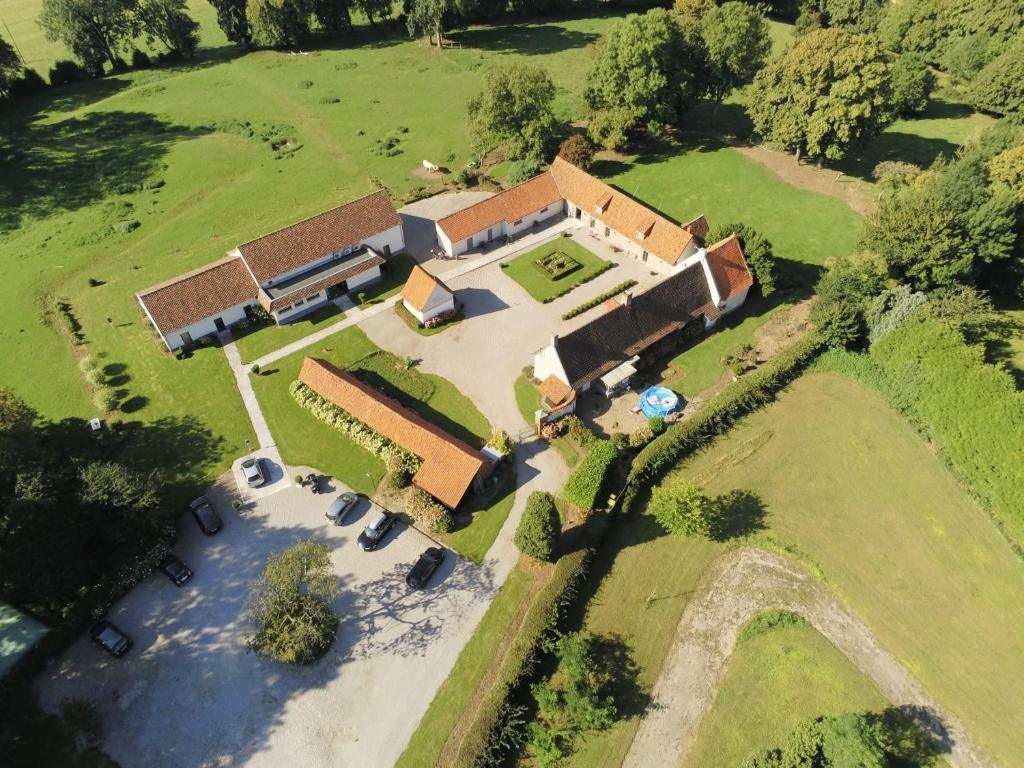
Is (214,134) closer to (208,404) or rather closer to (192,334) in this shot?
(192,334)

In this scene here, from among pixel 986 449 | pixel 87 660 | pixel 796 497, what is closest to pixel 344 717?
pixel 87 660

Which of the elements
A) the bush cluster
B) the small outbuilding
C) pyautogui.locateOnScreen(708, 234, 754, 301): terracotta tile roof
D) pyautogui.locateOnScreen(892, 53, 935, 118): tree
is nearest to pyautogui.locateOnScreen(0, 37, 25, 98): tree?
the small outbuilding

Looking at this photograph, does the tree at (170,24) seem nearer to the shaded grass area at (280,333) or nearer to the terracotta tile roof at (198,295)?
the terracotta tile roof at (198,295)

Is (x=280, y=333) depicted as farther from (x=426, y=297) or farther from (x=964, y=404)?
(x=964, y=404)

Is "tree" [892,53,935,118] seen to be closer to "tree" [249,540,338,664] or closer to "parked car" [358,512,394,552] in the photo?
"parked car" [358,512,394,552]

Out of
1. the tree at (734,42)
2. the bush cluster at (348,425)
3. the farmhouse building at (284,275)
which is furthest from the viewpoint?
the tree at (734,42)

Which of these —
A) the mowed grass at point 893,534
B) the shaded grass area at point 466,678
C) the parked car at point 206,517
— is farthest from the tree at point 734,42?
the parked car at point 206,517

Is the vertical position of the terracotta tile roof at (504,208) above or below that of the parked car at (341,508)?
above
